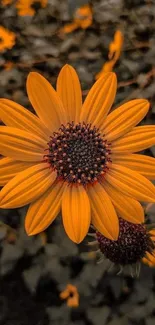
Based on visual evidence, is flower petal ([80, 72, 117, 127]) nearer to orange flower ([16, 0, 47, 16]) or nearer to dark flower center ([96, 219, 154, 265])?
dark flower center ([96, 219, 154, 265])

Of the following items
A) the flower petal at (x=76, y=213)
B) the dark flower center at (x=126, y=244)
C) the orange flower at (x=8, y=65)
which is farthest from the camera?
the orange flower at (x=8, y=65)

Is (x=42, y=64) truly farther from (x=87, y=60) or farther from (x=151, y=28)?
(x=151, y=28)

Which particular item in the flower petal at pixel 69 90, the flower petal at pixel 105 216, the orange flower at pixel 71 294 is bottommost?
the orange flower at pixel 71 294

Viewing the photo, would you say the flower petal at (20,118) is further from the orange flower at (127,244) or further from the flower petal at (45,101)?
the orange flower at (127,244)

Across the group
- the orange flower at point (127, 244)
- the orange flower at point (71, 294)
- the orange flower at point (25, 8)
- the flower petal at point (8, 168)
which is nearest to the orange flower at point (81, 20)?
the orange flower at point (25, 8)

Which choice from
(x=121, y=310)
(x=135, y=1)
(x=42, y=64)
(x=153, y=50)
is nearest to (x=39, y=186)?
(x=121, y=310)

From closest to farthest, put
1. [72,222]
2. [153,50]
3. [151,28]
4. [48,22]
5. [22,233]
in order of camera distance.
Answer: [72,222] < [22,233] < [153,50] < [151,28] < [48,22]

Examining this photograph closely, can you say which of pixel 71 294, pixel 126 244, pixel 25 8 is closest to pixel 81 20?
pixel 25 8
